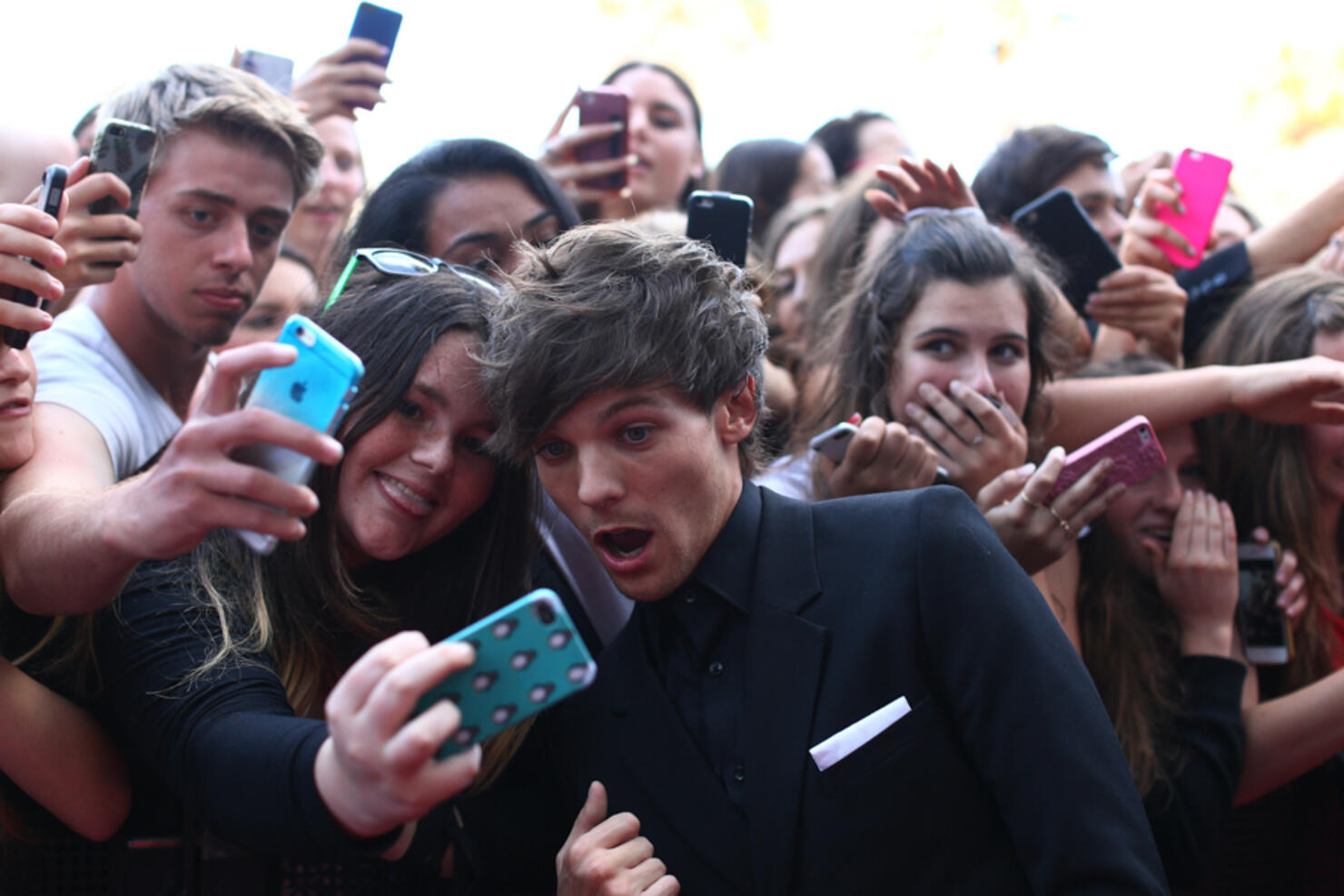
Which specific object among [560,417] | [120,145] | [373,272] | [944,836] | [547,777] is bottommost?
[547,777]

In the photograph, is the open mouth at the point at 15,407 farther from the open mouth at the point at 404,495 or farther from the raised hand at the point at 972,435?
the raised hand at the point at 972,435

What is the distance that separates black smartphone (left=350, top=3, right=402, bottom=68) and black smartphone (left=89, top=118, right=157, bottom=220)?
1.37 metres

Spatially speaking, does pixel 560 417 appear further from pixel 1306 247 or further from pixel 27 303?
pixel 1306 247

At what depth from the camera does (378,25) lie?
361 centimetres

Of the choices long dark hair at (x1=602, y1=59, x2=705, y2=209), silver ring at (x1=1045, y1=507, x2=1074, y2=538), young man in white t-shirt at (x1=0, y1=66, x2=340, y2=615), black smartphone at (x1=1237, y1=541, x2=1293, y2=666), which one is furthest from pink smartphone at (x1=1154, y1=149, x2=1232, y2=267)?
young man in white t-shirt at (x1=0, y1=66, x2=340, y2=615)

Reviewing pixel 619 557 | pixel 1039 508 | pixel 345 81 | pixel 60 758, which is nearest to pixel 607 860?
pixel 619 557

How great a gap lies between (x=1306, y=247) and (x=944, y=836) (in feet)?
10.5

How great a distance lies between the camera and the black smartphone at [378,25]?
3.58m

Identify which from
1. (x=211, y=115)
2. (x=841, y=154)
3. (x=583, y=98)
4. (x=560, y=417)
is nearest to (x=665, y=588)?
(x=560, y=417)

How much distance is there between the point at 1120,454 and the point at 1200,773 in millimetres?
819

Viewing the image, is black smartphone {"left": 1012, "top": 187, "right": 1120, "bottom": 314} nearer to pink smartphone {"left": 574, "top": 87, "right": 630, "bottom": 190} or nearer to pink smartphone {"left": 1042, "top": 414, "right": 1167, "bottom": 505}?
pink smartphone {"left": 1042, "top": 414, "right": 1167, "bottom": 505}

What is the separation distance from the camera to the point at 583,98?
161 inches

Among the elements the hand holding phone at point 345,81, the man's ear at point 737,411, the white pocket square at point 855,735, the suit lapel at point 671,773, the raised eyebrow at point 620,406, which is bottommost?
the suit lapel at point 671,773

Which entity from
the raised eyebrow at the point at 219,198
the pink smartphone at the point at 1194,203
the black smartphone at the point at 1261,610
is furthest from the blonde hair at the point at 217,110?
the black smartphone at the point at 1261,610
